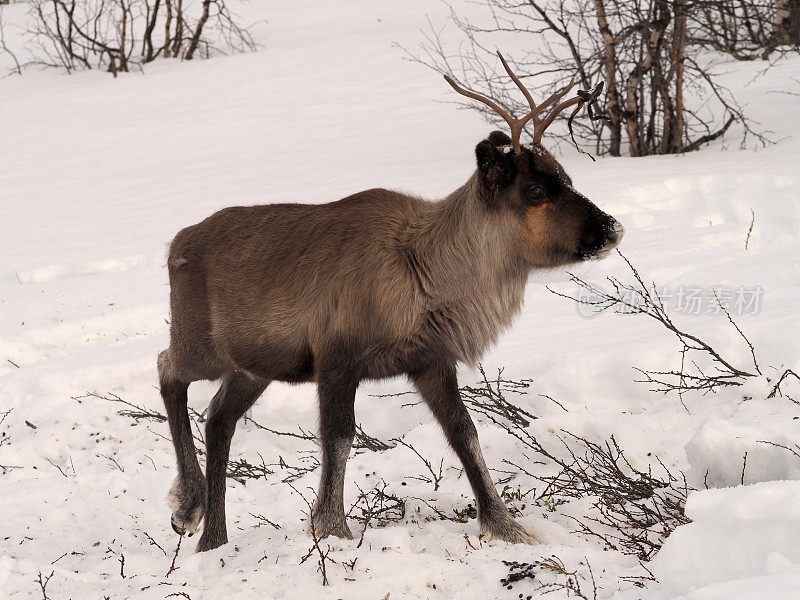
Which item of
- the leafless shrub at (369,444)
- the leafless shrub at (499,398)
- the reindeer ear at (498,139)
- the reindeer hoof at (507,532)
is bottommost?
the leafless shrub at (369,444)

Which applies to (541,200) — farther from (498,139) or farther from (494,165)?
(498,139)

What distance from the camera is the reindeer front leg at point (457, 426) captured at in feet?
15.5

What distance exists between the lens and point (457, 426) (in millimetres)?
4863

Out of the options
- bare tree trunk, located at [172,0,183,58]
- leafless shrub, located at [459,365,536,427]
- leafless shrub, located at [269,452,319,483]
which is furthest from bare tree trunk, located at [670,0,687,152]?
bare tree trunk, located at [172,0,183,58]

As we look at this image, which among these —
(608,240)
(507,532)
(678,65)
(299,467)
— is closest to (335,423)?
(507,532)

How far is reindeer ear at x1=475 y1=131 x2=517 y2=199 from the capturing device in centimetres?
467

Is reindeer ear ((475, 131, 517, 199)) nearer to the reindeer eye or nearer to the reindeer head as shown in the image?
the reindeer head

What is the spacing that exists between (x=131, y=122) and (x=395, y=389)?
1290cm

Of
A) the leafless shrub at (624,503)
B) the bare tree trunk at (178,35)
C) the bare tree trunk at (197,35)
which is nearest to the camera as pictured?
the leafless shrub at (624,503)

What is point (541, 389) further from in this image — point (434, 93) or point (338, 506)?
point (434, 93)

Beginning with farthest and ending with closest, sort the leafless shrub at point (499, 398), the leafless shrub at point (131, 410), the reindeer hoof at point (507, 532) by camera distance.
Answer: the leafless shrub at point (131, 410), the leafless shrub at point (499, 398), the reindeer hoof at point (507, 532)

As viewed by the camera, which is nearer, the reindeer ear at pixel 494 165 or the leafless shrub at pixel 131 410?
the reindeer ear at pixel 494 165

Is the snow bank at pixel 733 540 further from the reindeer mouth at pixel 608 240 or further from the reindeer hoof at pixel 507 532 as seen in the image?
the reindeer mouth at pixel 608 240

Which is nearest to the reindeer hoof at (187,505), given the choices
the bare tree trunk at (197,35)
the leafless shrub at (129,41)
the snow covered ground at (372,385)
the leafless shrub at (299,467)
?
the snow covered ground at (372,385)
